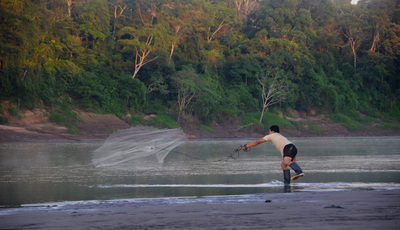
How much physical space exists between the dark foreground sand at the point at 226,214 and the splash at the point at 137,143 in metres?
7.46

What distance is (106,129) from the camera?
142 feet

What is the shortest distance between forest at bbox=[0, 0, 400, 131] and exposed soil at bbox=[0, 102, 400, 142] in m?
1.12

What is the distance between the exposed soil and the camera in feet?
123

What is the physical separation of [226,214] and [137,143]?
388 inches

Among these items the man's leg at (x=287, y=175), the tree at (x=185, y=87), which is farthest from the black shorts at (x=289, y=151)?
the tree at (x=185, y=87)

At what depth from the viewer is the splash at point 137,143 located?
1747cm

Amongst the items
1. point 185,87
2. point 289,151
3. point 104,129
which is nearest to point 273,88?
point 185,87

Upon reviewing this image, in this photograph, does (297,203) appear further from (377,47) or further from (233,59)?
(377,47)

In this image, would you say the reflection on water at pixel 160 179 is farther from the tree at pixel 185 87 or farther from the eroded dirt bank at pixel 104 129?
the tree at pixel 185 87

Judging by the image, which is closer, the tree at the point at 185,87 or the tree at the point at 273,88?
the tree at the point at 185,87

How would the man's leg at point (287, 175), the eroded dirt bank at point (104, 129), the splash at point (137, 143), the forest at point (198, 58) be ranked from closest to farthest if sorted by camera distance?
the man's leg at point (287, 175)
the splash at point (137, 143)
the eroded dirt bank at point (104, 129)
the forest at point (198, 58)

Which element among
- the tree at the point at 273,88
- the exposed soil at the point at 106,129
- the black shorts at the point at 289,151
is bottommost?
the exposed soil at the point at 106,129

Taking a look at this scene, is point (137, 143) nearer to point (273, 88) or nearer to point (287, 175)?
point (287, 175)

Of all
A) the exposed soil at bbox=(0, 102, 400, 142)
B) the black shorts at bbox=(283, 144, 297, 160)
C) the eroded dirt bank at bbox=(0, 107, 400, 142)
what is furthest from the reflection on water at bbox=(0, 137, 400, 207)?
the exposed soil at bbox=(0, 102, 400, 142)
